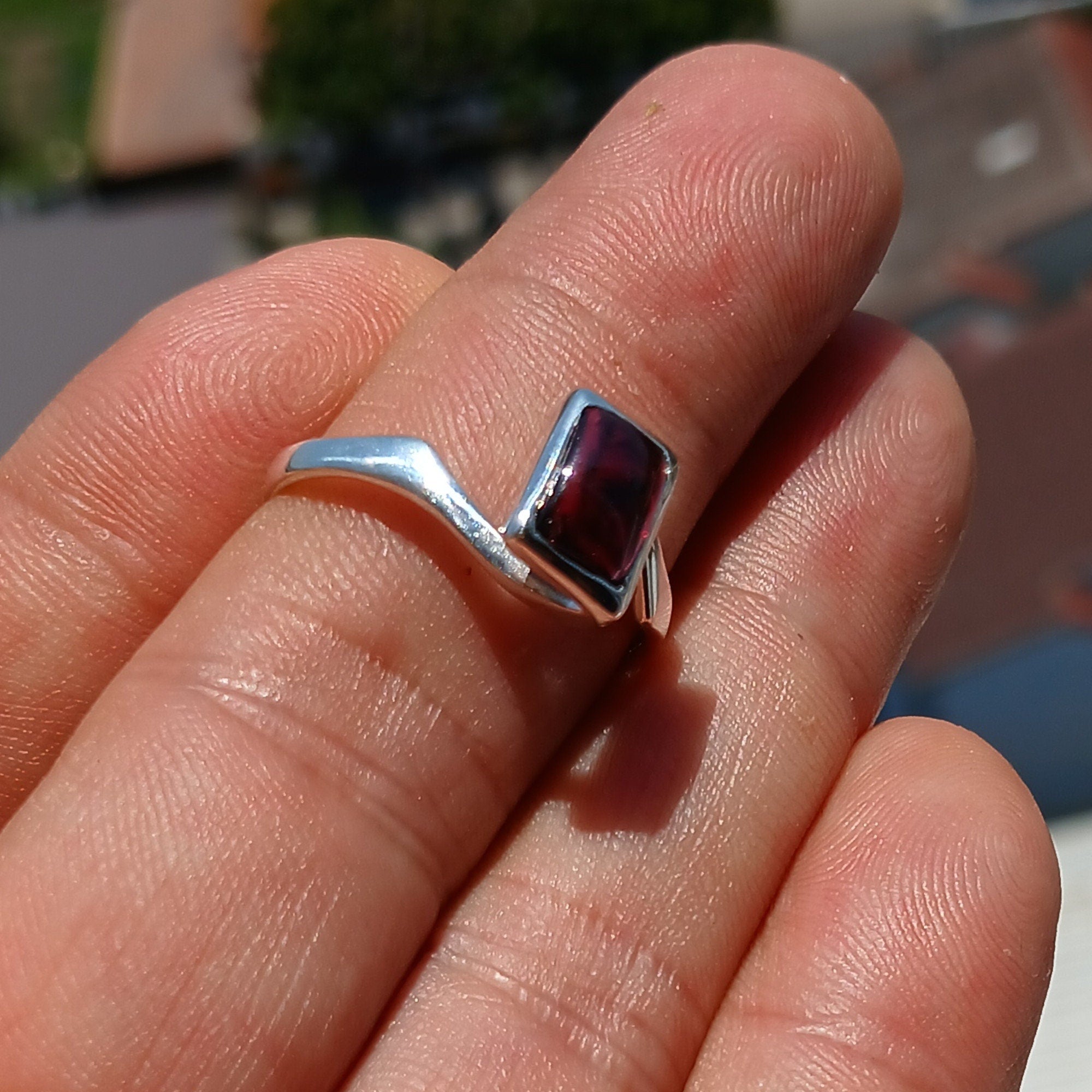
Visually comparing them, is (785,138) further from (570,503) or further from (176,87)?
(176,87)

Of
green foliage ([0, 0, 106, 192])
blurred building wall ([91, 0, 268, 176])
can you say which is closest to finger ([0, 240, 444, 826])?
blurred building wall ([91, 0, 268, 176])

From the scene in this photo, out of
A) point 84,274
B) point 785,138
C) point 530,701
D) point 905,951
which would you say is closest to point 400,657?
A: point 530,701

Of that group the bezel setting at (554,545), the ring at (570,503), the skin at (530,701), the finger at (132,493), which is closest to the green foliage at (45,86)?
the finger at (132,493)

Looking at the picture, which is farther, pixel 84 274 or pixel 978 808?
pixel 84 274

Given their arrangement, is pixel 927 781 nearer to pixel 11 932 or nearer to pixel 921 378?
pixel 921 378

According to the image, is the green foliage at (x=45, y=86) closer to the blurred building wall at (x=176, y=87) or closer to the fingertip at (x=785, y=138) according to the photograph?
the blurred building wall at (x=176, y=87)
